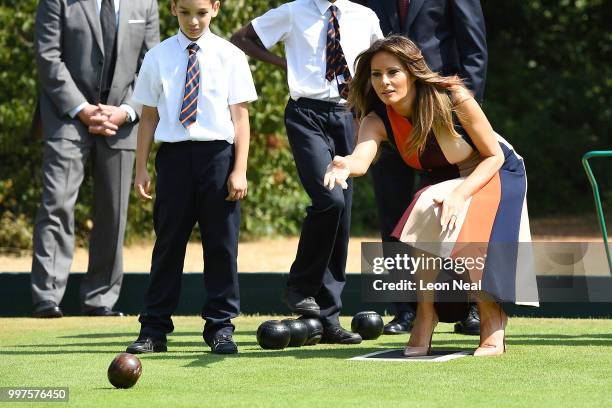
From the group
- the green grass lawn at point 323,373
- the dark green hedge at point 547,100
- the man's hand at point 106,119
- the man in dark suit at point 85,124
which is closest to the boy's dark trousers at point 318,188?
the green grass lawn at point 323,373

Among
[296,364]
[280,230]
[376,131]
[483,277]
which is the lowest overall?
[280,230]

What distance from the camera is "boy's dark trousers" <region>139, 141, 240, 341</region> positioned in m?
6.33

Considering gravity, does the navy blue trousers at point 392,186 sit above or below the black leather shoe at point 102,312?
above

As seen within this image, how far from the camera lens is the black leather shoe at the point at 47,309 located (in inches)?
327

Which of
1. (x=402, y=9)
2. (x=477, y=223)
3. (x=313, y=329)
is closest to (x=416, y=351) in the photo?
(x=477, y=223)

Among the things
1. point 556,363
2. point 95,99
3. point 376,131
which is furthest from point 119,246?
point 556,363

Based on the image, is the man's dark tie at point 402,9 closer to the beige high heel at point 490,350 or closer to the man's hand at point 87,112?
the beige high heel at point 490,350

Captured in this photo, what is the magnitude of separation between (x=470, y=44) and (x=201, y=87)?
1.63 metres

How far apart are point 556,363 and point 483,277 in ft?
1.74

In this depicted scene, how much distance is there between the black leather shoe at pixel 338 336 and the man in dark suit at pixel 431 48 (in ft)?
1.81

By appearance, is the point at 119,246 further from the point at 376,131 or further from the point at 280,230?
the point at 280,230

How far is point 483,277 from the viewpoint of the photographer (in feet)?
19.6

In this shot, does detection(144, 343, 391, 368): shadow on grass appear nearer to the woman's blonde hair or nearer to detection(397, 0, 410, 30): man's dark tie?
the woman's blonde hair

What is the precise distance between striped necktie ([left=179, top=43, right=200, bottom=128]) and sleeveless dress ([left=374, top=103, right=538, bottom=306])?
2.90 feet
